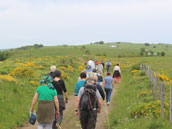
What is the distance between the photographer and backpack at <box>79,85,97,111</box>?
21.8 feet

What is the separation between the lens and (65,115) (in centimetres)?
1155

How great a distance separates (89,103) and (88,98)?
0.13 metres

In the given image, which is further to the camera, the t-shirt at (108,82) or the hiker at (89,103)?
the t-shirt at (108,82)

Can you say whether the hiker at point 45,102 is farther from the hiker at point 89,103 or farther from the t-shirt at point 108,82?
the t-shirt at point 108,82

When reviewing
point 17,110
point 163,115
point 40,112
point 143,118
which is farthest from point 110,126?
point 17,110

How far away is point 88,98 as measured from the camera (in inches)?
262

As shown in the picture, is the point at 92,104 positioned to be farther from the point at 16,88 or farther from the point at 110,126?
the point at 16,88

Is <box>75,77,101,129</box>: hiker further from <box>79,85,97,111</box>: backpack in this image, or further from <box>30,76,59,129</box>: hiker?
<box>30,76,59,129</box>: hiker

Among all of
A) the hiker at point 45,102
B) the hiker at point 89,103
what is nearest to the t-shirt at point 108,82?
the hiker at point 89,103

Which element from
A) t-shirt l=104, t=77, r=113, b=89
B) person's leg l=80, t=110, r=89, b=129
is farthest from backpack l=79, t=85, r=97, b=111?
t-shirt l=104, t=77, r=113, b=89

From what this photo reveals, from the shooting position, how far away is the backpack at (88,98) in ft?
21.8

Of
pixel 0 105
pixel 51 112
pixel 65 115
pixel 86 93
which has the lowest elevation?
pixel 65 115

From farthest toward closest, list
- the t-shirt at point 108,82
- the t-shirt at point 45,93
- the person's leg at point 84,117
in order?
the t-shirt at point 108,82 < the person's leg at point 84,117 < the t-shirt at point 45,93

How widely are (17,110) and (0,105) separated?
77 centimetres
